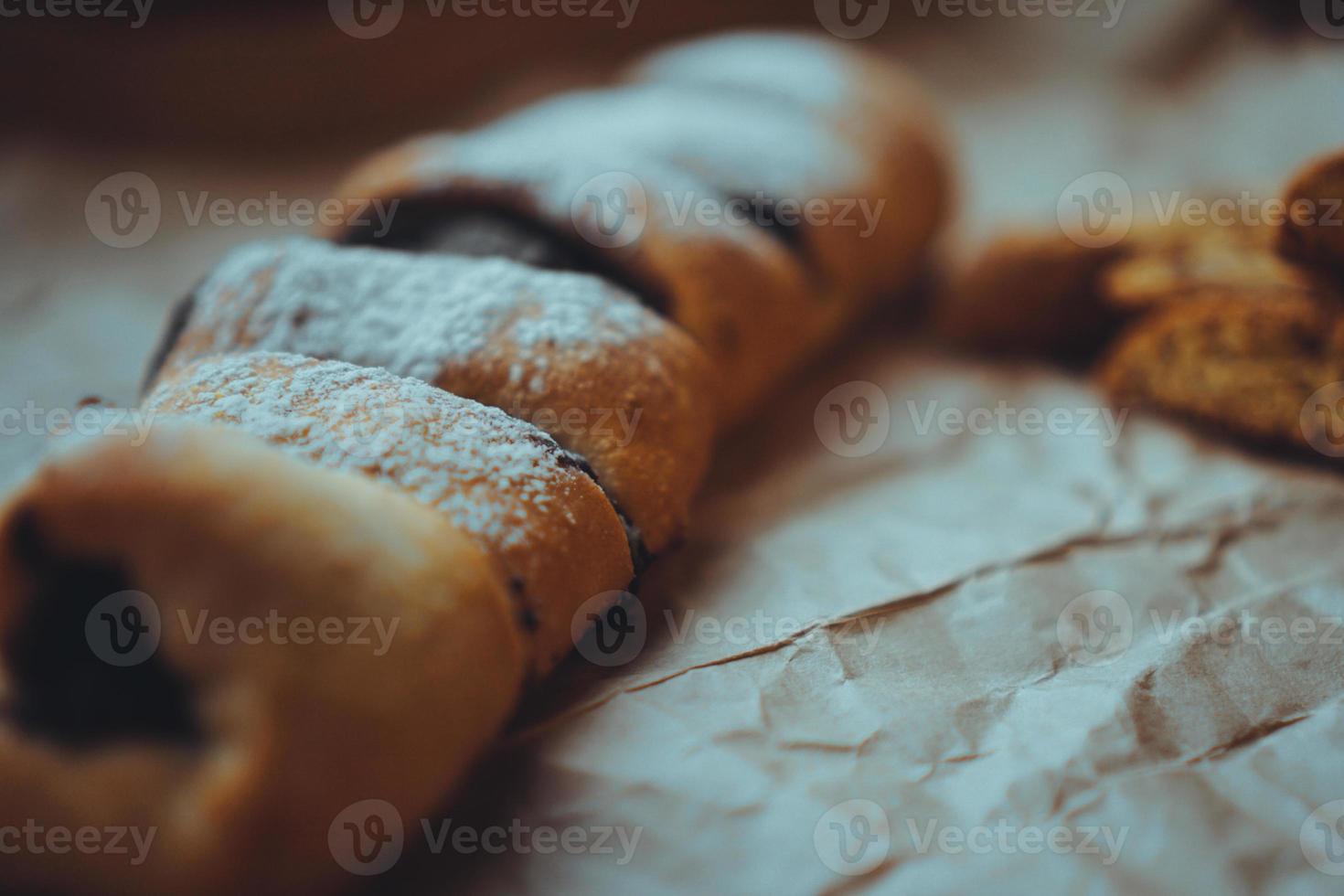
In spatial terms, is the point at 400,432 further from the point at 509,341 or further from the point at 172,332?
the point at 172,332

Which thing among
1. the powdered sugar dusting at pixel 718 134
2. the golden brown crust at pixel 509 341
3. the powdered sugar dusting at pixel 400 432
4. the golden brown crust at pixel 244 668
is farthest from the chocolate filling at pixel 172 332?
the powdered sugar dusting at pixel 718 134

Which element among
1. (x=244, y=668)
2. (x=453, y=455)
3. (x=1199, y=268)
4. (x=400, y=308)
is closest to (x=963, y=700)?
(x=453, y=455)

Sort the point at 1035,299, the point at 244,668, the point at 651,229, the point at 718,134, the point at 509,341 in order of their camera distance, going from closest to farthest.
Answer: the point at 244,668 → the point at 509,341 → the point at 651,229 → the point at 718,134 → the point at 1035,299

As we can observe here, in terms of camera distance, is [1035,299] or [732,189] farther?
[1035,299]

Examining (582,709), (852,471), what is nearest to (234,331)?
(582,709)

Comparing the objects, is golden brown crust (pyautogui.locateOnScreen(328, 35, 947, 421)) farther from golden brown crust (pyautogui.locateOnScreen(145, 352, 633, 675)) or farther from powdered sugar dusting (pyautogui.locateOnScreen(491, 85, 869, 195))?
golden brown crust (pyautogui.locateOnScreen(145, 352, 633, 675))

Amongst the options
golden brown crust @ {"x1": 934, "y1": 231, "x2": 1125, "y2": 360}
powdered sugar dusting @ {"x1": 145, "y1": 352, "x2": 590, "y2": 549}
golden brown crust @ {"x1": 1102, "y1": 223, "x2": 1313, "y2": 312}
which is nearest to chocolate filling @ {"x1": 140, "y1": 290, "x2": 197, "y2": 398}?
powdered sugar dusting @ {"x1": 145, "y1": 352, "x2": 590, "y2": 549}

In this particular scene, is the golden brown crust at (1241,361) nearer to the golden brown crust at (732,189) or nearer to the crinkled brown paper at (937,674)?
the crinkled brown paper at (937,674)
